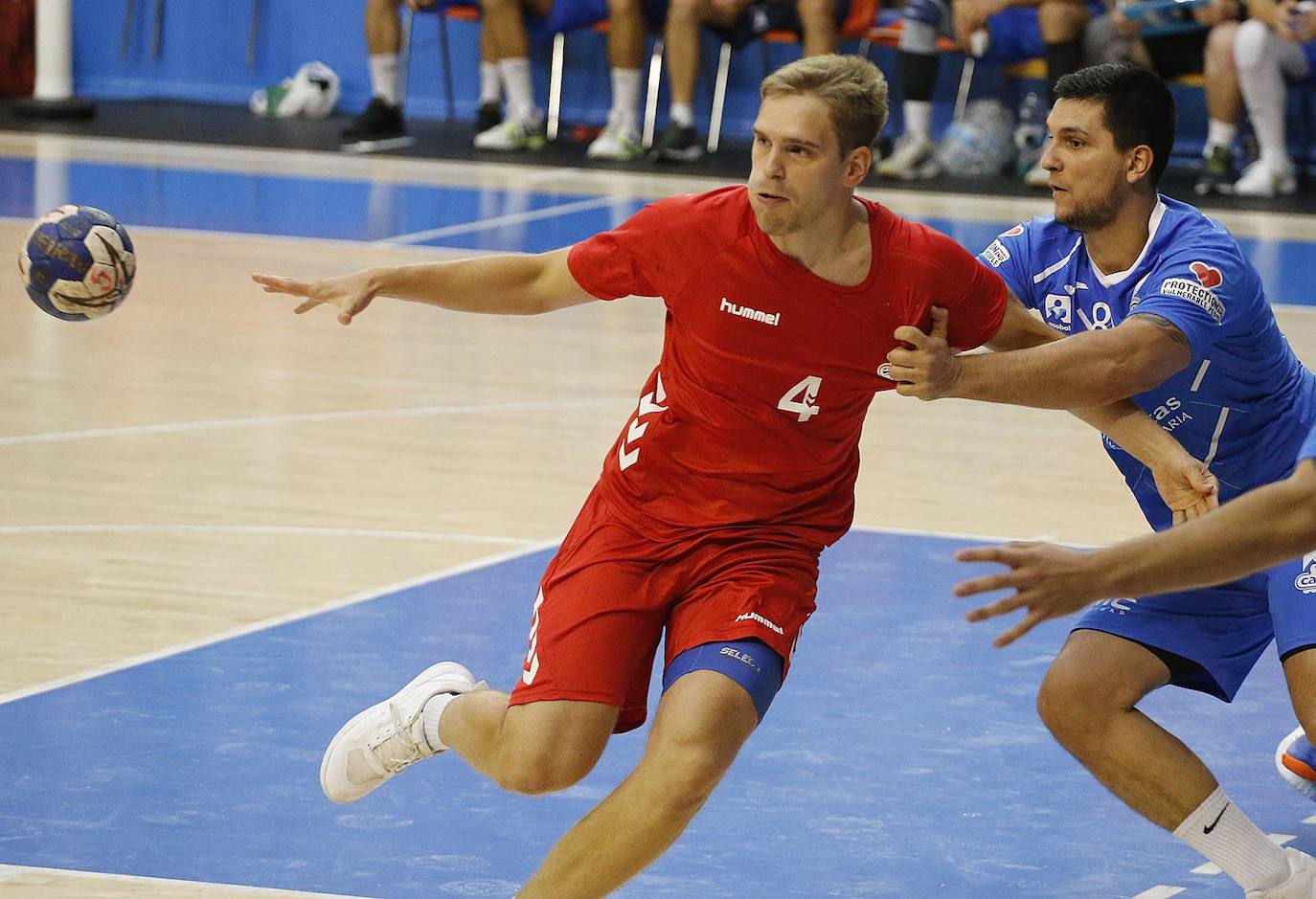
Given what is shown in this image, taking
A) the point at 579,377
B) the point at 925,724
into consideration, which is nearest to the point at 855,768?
the point at 925,724

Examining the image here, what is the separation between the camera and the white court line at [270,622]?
5.35m

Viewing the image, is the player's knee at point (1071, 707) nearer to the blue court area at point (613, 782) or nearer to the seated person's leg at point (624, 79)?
the blue court area at point (613, 782)

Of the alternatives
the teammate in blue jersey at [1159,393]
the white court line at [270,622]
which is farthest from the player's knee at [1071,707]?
the white court line at [270,622]

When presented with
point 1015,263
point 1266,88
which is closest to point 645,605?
point 1015,263

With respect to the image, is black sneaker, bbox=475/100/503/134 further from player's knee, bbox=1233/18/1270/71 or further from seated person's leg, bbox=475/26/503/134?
player's knee, bbox=1233/18/1270/71

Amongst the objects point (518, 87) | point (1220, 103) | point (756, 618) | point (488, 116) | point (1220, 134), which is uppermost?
point (756, 618)

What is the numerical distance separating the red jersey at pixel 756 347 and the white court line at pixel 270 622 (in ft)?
6.22

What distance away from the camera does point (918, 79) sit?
15250 millimetres

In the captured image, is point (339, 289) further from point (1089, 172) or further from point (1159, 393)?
point (1159, 393)

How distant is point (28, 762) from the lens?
4785 mm

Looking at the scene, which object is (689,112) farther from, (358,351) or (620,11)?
(358,351)

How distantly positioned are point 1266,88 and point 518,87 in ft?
19.0

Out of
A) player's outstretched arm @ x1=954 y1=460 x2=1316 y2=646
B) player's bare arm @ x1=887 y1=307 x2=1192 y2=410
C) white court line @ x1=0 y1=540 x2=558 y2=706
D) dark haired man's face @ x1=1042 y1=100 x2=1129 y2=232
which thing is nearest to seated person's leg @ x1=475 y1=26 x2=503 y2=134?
white court line @ x1=0 y1=540 x2=558 y2=706

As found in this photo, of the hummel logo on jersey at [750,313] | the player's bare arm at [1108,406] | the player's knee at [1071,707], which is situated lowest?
the player's knee at [1071,707]
